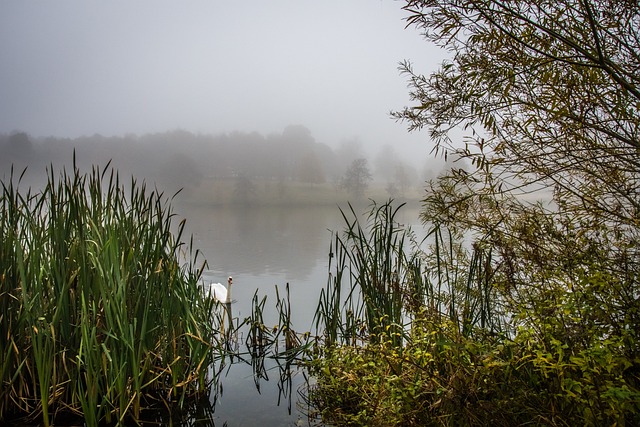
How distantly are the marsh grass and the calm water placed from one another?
35 cm

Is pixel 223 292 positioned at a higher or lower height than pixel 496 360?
lower

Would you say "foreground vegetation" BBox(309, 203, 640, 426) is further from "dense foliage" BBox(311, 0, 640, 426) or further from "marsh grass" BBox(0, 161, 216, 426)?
"marsh grass" BBox(0, 161, 216, 426)

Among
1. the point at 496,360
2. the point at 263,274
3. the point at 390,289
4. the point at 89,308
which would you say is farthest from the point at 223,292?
the point at 496,360

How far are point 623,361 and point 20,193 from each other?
275 centimetres

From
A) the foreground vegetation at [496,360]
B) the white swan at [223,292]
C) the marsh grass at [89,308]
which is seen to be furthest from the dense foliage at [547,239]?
the white swan at [223,292]

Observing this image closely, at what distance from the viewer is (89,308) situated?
2.40 metres

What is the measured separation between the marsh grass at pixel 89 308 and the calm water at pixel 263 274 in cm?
35

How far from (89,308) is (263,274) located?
406 cm

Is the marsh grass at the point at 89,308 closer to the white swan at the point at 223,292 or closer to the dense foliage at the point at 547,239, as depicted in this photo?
the dense foliage at the point at 547,239

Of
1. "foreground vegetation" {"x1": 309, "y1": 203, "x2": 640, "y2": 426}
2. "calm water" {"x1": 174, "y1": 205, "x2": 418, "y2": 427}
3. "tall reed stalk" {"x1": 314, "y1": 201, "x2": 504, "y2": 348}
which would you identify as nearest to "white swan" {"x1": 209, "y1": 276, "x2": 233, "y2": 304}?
"calm water" {"x1": 174, "y1": 205, "x2": 418, "y2": 427}

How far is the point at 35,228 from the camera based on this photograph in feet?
8.25

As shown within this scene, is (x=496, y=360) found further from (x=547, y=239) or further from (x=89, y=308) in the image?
(x=89, y=308)

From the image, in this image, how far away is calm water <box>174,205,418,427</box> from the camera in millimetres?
2797

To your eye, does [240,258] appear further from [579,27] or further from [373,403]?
[579,27]
